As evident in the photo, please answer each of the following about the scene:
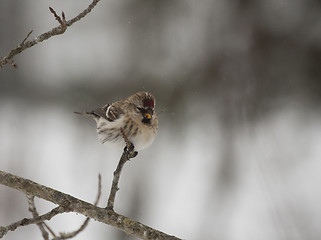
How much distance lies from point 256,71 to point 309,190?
157 cm

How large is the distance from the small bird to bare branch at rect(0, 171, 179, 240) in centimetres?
103

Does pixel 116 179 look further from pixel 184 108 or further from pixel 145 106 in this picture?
pixel 184 108

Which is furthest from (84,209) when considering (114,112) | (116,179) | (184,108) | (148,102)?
(184,108)

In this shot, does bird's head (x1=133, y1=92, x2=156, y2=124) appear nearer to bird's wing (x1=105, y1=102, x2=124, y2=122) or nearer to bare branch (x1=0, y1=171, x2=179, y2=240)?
bird's wing (x1=105, y1=102, x2=124, y2=122)

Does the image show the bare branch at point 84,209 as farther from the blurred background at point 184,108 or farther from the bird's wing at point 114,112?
the blurred background at point 184,108

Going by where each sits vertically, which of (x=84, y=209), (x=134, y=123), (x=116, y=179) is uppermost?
(x=134, y=123)

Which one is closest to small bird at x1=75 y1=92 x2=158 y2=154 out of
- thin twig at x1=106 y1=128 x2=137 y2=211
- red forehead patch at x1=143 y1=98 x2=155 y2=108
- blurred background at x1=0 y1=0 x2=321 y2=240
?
red forehead patch at x1=143 y1=98 x2=155 y2=108

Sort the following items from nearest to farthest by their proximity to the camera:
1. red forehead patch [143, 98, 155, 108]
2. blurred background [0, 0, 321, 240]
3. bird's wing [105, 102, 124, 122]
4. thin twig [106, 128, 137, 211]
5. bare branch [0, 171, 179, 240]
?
bare branch [0, 171, 179, 240] → thin twig [106, 128, 137, 211] → red forehead patch [143, 98, 155, 108] → bird's wing [105, 102, 124, 122] → blurred background [0, 0, 321, 240]

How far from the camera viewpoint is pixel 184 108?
602 centimetres

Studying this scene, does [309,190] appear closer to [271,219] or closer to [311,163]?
[311,163]

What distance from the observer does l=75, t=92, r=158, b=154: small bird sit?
109 inches

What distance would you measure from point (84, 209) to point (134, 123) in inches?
47.6

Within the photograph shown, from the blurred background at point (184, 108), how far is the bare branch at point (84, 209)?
2988 millimetres

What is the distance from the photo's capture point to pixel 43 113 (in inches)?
247
